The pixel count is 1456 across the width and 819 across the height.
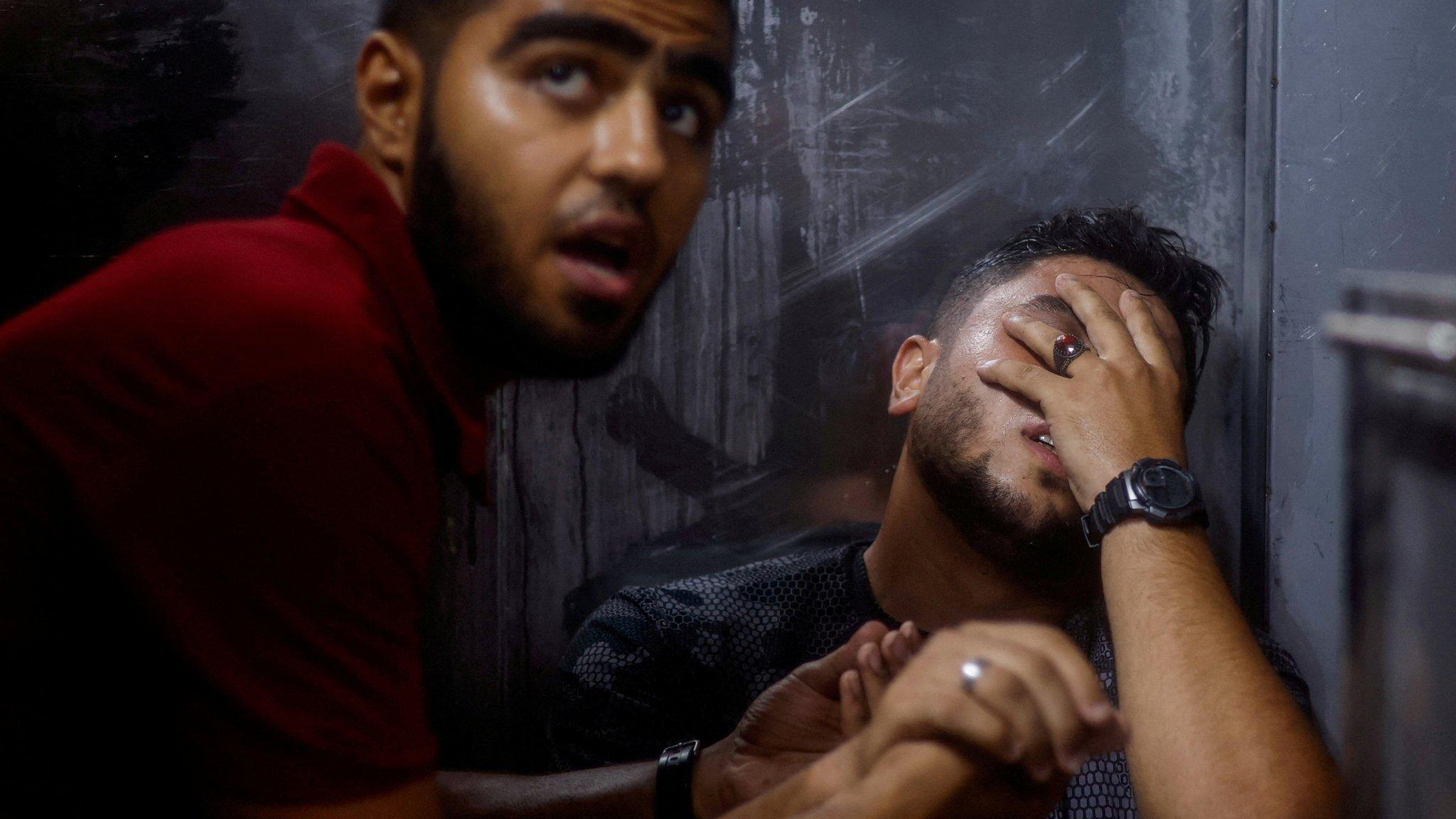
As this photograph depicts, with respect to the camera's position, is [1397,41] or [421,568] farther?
[1397,41]

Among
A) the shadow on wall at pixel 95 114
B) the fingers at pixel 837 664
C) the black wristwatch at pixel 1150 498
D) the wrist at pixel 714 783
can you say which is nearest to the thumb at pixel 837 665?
the fingers at pixel 837 664

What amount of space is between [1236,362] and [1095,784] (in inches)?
17.6

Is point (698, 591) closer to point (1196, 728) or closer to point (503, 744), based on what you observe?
point (503, 744)

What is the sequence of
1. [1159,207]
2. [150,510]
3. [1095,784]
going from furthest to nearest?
[1159,207]
[1095,784]
[150,510]

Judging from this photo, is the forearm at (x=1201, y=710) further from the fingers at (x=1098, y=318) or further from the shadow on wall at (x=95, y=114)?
the shadow on wall at (x=95, y=114)

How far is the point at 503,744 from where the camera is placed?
2.63ft

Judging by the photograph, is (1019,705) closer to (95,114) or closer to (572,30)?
(572,30)

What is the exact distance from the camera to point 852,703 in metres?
0.61

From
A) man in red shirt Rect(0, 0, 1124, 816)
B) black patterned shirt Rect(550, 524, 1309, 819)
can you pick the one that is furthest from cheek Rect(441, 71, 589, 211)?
black patterned shirt Rect(550, 524, 1309, 819)

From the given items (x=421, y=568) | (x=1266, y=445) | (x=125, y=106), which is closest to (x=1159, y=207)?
(x=1266, y=445)

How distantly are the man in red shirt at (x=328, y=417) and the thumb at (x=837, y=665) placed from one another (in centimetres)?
14

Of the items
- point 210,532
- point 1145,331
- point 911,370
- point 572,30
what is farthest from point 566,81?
point 1145,331

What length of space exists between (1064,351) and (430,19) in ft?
1.96

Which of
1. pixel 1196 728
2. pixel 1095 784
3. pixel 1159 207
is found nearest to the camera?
pixel 1196 728
